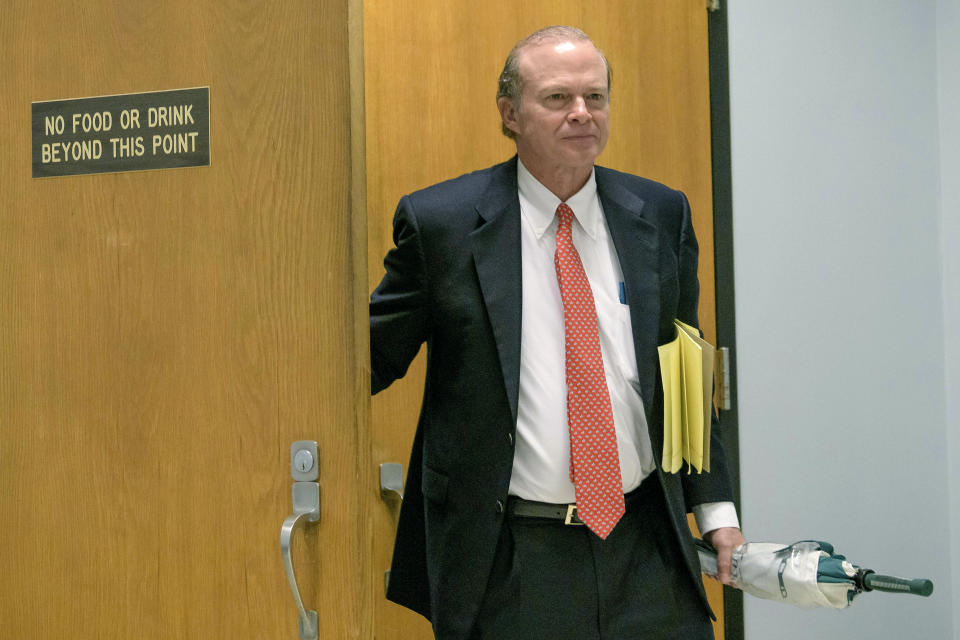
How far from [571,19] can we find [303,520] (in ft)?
4.80

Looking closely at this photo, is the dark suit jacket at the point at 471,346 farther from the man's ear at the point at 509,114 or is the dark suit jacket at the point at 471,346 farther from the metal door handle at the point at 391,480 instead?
the metal door handle at the point at 391,480

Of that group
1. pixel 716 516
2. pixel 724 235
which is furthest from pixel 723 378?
pixel 716 516

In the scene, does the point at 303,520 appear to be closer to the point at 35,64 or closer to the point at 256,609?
the point at 256,609

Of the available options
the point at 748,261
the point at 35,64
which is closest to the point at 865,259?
the point at 748,261

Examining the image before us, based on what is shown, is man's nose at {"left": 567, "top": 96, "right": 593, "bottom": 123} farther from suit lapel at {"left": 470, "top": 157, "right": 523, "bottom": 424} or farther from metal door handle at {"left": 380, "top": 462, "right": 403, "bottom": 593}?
metal door handle at {"left": 380, "top": 462, "right": 403, "bottom": 593}

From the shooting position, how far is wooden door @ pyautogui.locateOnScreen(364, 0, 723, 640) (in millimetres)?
2172

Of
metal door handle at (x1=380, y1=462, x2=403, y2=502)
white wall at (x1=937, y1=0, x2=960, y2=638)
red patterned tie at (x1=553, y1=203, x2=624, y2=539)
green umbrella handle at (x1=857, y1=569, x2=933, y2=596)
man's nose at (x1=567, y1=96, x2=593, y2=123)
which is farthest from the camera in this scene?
white wall at (x1=937, y1=0, x2=960, y2=638)

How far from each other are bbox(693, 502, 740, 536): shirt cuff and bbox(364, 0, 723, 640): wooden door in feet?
2.29

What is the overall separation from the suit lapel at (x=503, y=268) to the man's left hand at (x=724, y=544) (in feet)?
1.51

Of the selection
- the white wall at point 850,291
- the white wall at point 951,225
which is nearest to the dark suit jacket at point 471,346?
the white wall at point 850,291

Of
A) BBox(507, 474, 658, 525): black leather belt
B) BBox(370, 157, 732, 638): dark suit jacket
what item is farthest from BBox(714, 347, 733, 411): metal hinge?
BBox(507, 474, 658, 525): black leather belt

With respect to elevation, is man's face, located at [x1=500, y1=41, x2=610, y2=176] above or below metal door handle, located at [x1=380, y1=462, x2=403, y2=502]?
above

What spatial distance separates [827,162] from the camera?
3.03 m

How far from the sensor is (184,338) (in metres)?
1.64
